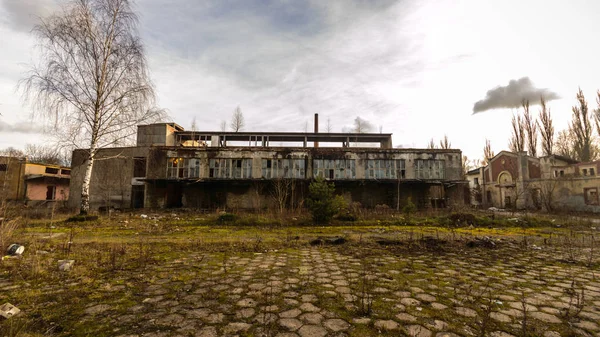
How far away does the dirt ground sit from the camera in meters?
2.38

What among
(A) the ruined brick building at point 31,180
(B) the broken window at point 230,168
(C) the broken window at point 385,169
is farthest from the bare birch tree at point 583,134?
(A) the ruined brick building at point 31,180

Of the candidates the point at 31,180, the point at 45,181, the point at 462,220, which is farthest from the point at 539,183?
the point at 45,181

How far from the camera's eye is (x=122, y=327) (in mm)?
2355

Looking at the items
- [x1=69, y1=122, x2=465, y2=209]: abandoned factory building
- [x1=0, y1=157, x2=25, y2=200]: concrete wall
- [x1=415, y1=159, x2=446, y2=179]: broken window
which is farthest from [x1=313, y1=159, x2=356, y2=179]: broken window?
[x1=0, y1=157, x2=25, y2=200]: concrete wall

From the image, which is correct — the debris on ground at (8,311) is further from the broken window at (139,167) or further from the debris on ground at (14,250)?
the broken window at (139,167)

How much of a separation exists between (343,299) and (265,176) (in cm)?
2100

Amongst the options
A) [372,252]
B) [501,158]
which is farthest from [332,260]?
[501,158]

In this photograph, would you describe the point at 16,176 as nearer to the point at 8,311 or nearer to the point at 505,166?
the point at 8,311

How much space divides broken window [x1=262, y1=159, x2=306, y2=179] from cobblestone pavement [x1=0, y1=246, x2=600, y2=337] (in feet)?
61.3

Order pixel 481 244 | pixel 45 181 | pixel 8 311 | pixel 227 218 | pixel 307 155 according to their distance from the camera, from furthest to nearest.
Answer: pixel 45 181 < pixel 307 155 < pixel 227 218 < pixel 481 244 < pixel 8 311

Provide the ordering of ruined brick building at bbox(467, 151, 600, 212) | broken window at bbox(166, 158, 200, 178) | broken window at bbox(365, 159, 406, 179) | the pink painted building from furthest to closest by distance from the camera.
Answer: the pink painted building, broken window at bbox(365, 159, 406, 179), ruined brick building at bbox(467, 151, 600, 212), broken window at bbox(166, 158, 200, 178)

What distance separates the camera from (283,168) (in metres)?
23.8

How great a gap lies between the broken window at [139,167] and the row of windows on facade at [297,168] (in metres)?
3.97

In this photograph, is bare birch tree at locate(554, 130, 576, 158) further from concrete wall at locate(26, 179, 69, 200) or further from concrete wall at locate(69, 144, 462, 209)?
concrete wall at locate(26, 179, 69, 200)
